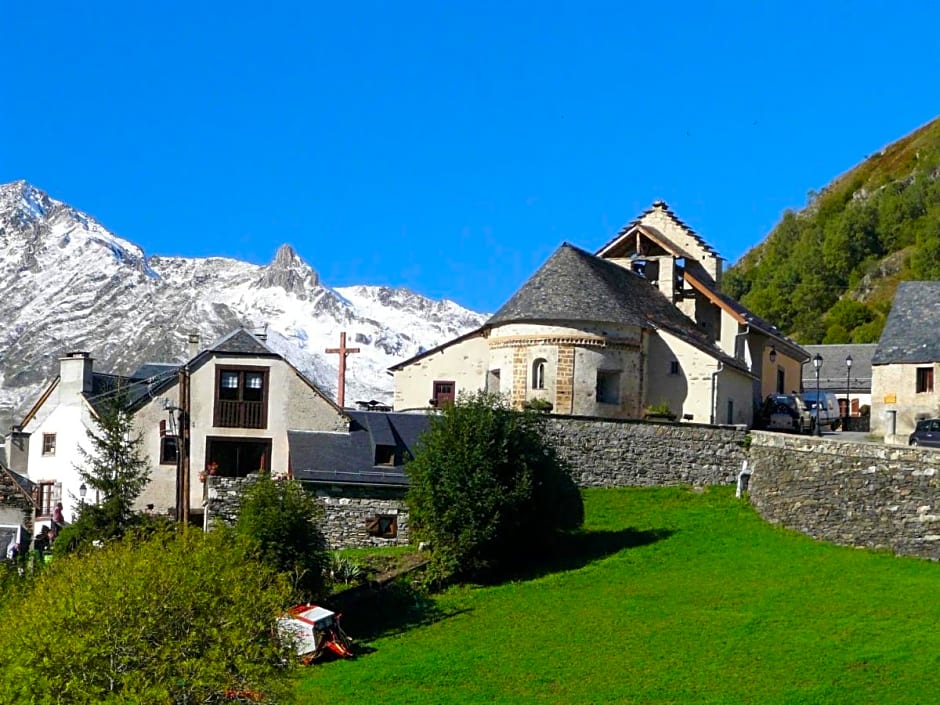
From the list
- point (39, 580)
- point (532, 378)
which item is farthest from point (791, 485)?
point (39, 580)

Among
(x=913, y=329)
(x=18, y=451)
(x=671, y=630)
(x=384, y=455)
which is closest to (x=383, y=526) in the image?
(x=384, y=455)

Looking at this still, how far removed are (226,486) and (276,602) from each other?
15.9 m

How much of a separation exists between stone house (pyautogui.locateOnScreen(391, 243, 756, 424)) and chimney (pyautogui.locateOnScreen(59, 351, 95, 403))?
12064mm

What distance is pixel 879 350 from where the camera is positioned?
186 ft

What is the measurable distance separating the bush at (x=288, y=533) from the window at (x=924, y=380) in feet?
88.0

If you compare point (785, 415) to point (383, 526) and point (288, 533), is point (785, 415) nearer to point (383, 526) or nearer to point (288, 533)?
point (383, 526)

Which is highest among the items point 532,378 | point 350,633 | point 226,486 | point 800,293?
point 800,293

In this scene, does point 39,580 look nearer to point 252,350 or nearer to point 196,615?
point 196,615

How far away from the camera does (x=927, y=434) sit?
157 feet

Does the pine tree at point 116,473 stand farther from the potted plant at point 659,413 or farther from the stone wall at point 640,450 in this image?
the potted plant at point 659,413

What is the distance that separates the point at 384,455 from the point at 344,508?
7.68 ft

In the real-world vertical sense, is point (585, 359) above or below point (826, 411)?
above

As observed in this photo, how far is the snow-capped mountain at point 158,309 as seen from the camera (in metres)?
138

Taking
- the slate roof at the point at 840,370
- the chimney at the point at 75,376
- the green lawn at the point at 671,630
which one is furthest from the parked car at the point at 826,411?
Result: the chimney at the point at 75,376
